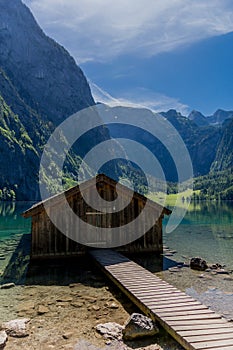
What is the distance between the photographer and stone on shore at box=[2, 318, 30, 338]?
32.1 feet

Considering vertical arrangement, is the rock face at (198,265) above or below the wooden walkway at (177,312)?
below

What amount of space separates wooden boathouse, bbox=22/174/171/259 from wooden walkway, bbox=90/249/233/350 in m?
5.75

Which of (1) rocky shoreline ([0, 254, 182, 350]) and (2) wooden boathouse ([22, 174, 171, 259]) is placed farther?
(2) wooden boathouse ([22, 174, 171, 259])

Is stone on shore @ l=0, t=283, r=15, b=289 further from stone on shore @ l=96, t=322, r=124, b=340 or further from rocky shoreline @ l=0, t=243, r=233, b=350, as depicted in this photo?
stone on shore @ l=96, t=322, r=124, b=340

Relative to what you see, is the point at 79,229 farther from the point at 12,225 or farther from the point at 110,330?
the point at 12,225

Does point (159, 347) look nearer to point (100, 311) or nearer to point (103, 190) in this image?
point (100, 311)

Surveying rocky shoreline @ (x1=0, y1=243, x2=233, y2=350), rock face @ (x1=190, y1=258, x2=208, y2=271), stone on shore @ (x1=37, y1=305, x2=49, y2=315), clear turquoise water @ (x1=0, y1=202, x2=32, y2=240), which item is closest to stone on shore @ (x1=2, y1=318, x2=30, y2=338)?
rocky shoreline @ (x1=0, y1=243, x2=233, y2=350)

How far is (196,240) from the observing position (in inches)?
1372

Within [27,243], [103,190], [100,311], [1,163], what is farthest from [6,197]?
[100,311]

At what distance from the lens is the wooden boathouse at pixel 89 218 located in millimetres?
20406

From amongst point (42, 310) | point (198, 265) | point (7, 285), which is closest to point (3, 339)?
point (42, 310)

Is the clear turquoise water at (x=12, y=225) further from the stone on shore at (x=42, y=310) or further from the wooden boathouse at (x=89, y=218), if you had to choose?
the stone on shore at (x=42, y=310)

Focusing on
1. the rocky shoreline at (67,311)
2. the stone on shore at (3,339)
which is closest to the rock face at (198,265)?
the rocky shoreline at (67,311)

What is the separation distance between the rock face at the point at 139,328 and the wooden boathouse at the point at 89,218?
38.4 feet
